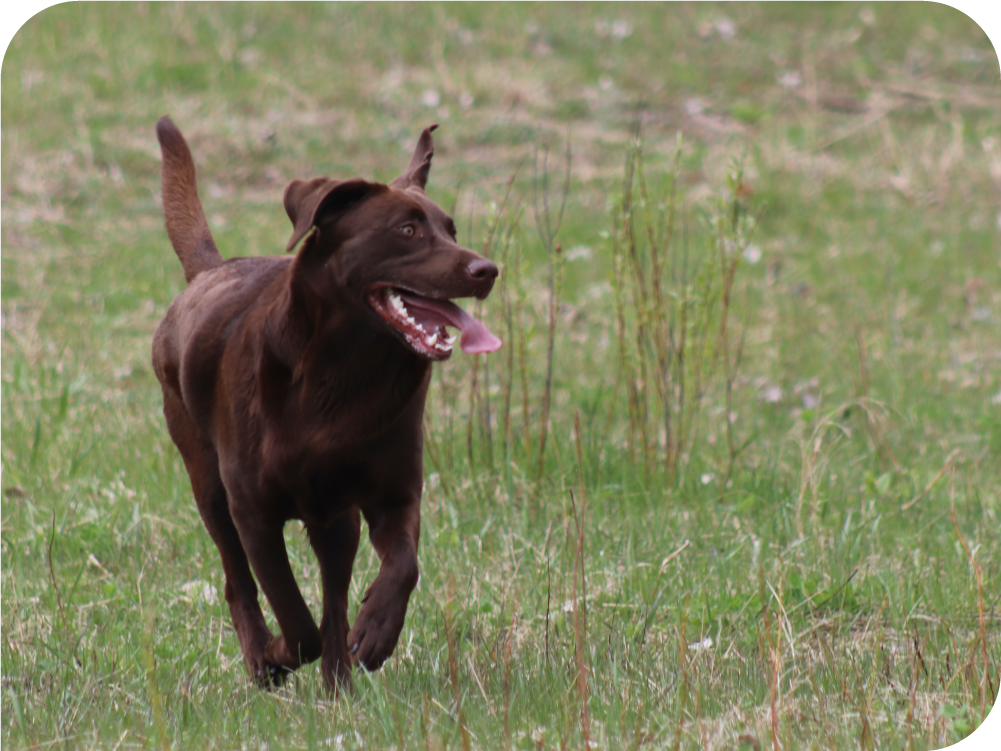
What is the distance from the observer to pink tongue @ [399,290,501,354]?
278 centimetres

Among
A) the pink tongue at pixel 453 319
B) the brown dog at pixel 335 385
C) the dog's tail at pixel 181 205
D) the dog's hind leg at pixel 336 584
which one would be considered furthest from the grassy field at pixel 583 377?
the dog's tail at pixel 181 205

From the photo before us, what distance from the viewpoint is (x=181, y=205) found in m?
4.00

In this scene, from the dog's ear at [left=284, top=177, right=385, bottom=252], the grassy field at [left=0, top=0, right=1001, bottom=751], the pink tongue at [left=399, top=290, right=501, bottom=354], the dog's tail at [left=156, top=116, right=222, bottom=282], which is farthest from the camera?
the dog's tail at [left=156, top=116, right=222, bottom=282]

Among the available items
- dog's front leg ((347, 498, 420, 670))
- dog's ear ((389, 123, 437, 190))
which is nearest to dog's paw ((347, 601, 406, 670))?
dog's front leg ((347, 498, 420, 670))

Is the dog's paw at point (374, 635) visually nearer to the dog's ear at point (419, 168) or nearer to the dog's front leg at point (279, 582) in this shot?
the dog's front leg at point (279, 582)

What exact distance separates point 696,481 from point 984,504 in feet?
4.17

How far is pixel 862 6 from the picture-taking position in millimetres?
14984

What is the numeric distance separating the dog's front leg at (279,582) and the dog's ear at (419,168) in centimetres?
102

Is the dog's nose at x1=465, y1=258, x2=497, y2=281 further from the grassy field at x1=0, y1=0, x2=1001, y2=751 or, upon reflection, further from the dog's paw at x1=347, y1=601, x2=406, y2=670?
the dog's paw at x1=347, y1=601, x2=406, y2=670

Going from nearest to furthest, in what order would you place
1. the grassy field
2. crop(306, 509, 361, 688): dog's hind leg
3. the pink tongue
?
the pink tongue < the grassy field < crop(306, 509, 361, 688): dog's hind leg

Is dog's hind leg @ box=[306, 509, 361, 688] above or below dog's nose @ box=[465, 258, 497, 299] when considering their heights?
below

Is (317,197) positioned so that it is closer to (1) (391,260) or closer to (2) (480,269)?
(1) (391,260)

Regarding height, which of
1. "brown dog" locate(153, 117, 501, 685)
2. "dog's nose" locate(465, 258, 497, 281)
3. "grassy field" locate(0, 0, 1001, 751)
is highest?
"dog's nose" locate(465, 258, 497, 281)

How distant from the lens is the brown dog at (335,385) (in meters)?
2.89
